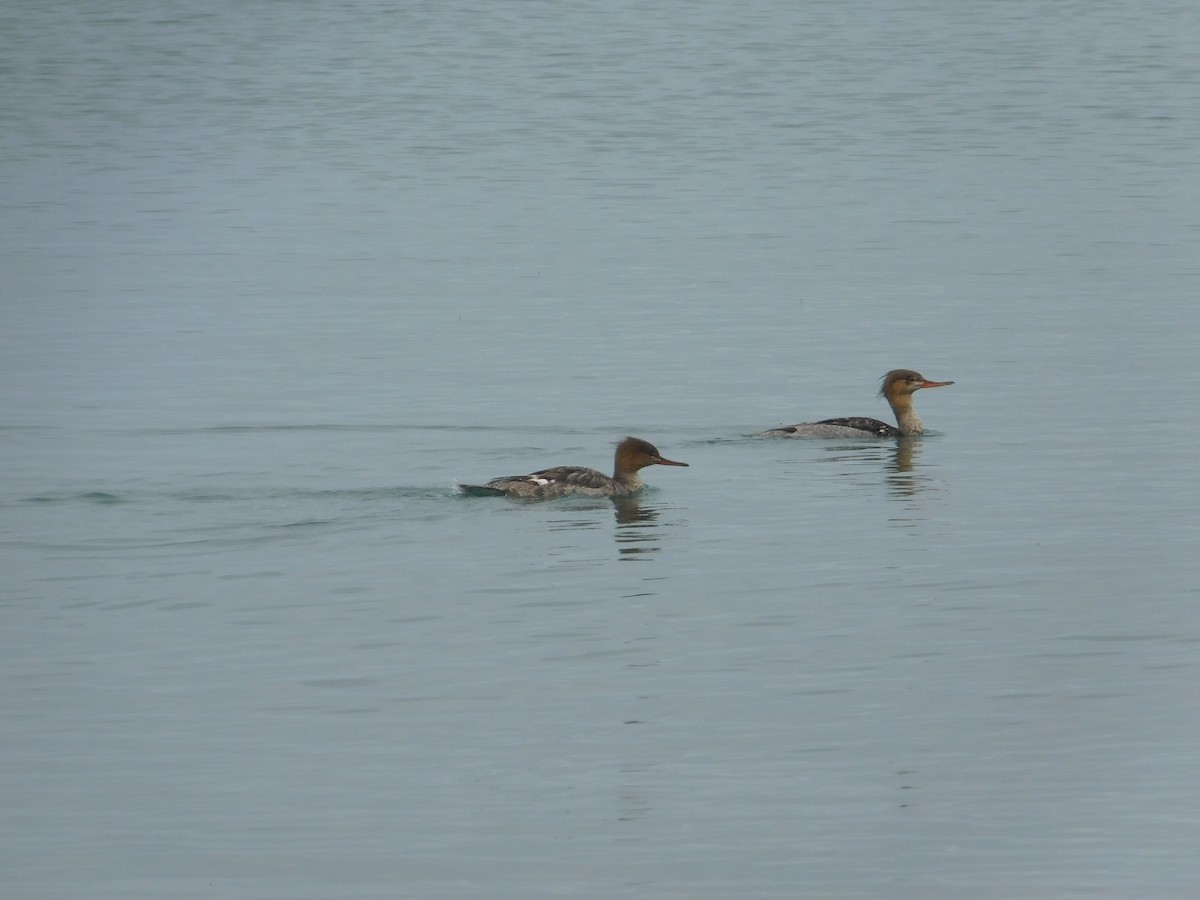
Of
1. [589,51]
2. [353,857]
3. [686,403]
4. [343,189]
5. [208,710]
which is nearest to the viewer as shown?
[353,857]

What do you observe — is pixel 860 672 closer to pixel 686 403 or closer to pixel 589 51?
pixel 686 403

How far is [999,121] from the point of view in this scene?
1706 inches

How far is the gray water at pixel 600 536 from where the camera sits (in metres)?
8.59

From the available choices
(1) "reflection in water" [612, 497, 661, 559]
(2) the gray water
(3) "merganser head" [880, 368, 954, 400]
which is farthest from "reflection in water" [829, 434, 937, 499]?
(1) "reflection in water" [612, 497, 661, 559]

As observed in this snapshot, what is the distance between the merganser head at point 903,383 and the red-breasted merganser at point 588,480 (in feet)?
10.1

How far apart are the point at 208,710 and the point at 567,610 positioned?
7.77 ft

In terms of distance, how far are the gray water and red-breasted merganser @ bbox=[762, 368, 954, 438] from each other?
269 mm

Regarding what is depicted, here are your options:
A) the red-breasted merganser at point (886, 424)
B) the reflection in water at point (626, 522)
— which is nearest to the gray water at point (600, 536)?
the reflection in water at point (626, 522)

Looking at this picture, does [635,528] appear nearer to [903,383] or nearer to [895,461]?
[895,461]

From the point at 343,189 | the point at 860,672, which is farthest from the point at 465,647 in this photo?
the point at 343,189

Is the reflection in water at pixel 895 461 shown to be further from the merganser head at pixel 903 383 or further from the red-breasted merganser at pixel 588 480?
the red-breasted merganser at pixel 588 480

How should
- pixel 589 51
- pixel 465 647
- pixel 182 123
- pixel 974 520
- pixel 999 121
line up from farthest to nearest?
pixel 589 51, pixel 182 123, pixel 999 121, pixel 974 520, pixel 465 647

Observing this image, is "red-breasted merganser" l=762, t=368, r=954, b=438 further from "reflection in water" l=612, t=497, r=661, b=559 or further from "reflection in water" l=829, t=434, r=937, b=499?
"reflection in water" l=612, t=497, r=661, b=559

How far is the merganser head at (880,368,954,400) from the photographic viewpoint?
17.9 m
